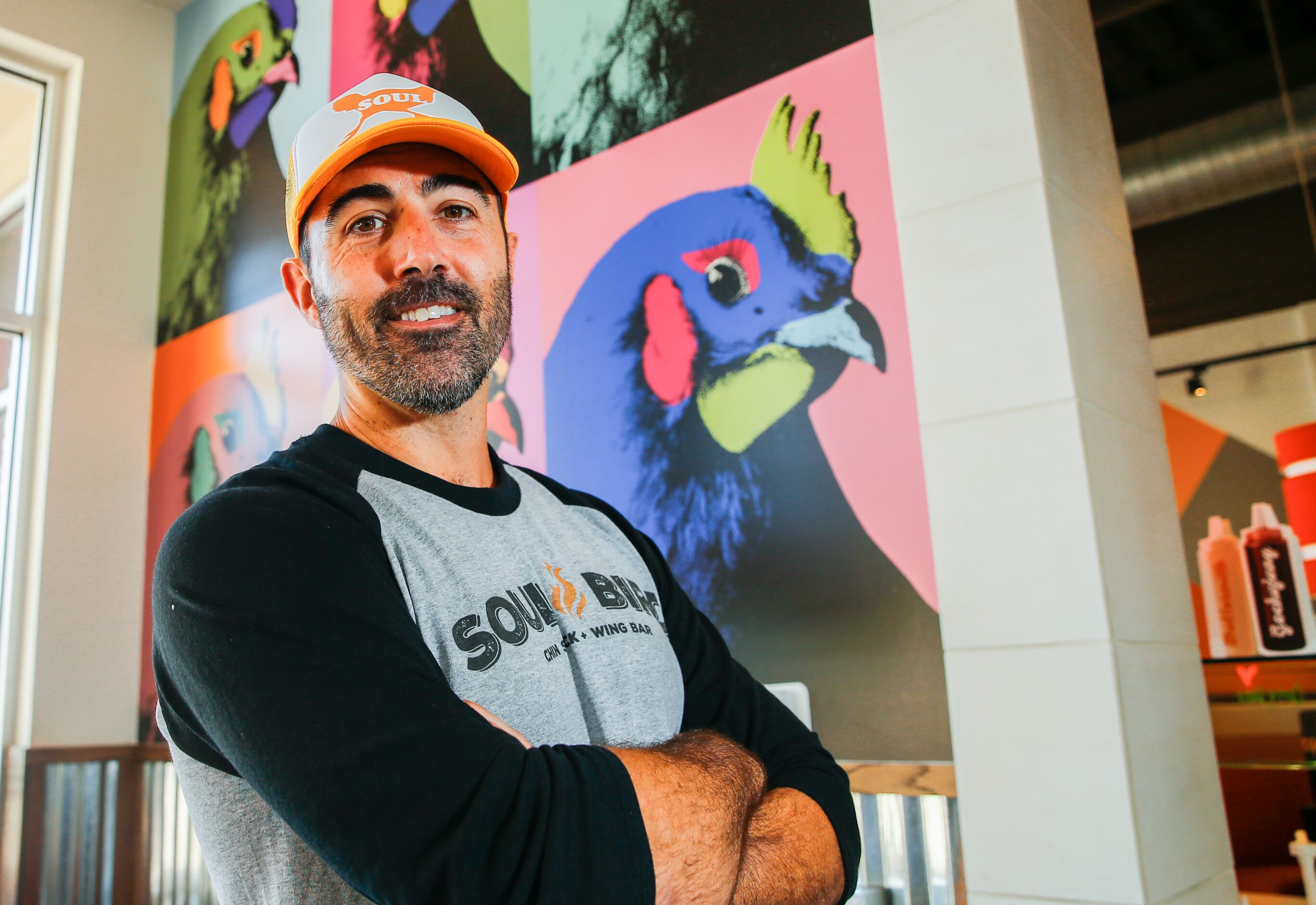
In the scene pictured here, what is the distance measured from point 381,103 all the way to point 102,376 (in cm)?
304

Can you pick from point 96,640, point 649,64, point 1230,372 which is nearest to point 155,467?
point 96,640

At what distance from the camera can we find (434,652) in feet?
3.01

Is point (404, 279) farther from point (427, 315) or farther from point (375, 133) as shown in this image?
point (375, 133)

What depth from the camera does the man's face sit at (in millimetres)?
1115

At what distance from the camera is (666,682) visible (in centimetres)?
110

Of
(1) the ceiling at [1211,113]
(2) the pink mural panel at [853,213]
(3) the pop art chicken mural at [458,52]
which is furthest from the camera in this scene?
(1) the ceiling at [1211,113]

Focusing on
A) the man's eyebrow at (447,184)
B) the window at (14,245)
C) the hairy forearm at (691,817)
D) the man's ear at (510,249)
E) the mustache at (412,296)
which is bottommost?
the hairy forearm at (691,817)

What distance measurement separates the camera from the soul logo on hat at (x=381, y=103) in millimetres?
1116

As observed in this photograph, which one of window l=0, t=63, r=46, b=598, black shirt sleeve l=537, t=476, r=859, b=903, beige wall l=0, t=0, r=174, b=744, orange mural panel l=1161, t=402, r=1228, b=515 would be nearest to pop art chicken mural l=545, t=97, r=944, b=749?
black shirt sleeve l=537, t=476, r=859, b=903

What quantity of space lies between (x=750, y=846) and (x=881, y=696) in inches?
32.7

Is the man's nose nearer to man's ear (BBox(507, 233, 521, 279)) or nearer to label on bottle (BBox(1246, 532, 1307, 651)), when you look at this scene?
man's ear (BBox(507, 233, 521, 279))

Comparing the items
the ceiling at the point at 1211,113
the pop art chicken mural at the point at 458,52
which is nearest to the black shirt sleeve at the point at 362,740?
the pop art chicken mural at the point at 458,52

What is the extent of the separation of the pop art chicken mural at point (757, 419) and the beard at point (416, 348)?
88 cm

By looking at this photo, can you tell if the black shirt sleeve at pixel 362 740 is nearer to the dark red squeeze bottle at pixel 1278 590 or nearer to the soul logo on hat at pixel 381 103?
the soul logo on hat at pixel 381 103
